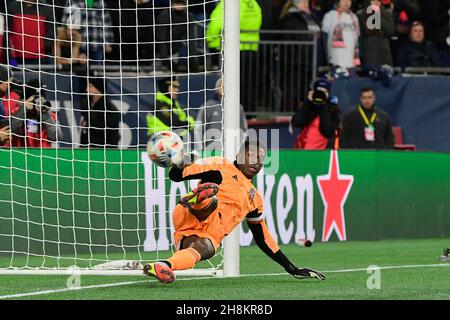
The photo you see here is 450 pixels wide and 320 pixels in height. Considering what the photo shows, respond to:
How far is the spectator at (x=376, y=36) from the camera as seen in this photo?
21.7 metres

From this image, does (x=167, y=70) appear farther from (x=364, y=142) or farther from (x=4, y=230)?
(x=4, y=230)

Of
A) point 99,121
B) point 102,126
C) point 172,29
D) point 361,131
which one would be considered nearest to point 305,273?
point 102,126

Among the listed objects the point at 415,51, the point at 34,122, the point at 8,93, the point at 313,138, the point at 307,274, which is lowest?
the point at 307,274

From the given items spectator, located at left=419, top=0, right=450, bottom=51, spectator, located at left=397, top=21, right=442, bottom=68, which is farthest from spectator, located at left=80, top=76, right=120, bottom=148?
spectator, located at left=419, top=0, right=450, bottom=51

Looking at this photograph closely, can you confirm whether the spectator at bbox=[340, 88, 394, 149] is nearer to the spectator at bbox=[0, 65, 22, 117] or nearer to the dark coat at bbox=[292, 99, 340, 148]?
the dark coat at bbox=[292, 99, 340, 148]

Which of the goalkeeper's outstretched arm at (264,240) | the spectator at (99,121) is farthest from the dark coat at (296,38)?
the goalkeeper's outstretched arm at (264,240)

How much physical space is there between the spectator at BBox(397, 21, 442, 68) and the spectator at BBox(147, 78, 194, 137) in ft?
21.0

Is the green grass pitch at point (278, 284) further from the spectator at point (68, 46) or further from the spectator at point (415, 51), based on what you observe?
the spectator at point (415, 51)

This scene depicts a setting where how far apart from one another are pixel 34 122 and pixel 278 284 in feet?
16.2

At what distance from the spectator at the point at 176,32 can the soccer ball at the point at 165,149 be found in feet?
15.4

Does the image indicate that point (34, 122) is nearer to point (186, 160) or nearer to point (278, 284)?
point (186, 160)

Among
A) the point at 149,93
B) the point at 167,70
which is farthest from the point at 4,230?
the point at 167,70

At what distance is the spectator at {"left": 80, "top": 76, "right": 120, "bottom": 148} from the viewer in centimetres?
1628

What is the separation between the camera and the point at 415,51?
74.2ft
